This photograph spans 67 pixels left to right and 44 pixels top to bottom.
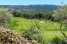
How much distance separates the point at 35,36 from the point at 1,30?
11.4 feet

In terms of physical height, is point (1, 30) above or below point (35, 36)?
above

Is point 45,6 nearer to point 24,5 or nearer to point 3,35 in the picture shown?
point 24,5

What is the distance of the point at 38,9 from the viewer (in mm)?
26672

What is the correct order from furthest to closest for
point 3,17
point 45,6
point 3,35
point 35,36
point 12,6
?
point 45,6, point 12,6, point 3,17, point 35,36, point 3,35

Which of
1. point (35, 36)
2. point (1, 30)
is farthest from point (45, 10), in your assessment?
point (1, 30)

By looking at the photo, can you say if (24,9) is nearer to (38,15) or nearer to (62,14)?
(38,15)

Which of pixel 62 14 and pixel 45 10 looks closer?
pixel 62 14

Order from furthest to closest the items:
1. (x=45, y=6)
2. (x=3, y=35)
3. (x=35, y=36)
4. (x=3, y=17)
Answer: (x=45, y=6) < (x=3, y=17) < (x=35, y=36) < (x=3, y=35)

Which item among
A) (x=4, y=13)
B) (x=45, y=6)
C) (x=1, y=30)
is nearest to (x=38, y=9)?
(x=45, y=6)

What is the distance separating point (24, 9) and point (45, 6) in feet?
7.60

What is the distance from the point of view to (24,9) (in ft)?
85.6

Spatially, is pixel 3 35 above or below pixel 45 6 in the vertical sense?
above

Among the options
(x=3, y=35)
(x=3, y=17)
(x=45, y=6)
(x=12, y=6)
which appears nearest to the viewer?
(x=3, y=35)

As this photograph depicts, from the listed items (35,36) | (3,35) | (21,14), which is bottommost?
(21,14)
